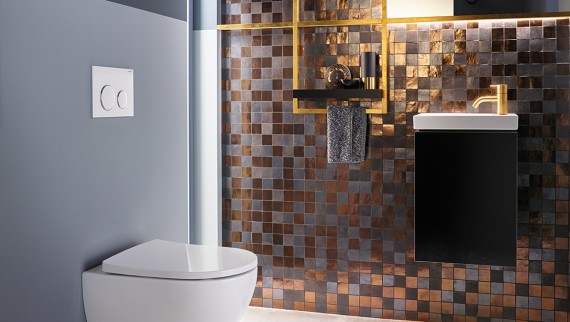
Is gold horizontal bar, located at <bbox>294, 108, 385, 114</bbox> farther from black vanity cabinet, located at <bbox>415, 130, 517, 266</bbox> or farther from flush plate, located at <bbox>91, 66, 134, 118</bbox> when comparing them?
flush plate, located at <bbox>91, 66, 134, 118</bbox>

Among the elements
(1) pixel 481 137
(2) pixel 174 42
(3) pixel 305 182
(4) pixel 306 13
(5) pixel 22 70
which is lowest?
(3) pixel 305 182

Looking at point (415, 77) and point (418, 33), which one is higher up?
point (418, 33)

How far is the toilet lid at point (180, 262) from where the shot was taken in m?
1.87

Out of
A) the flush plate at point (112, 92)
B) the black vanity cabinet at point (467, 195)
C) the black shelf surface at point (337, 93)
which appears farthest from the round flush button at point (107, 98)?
the black vanity cabinet at point (467, 195)

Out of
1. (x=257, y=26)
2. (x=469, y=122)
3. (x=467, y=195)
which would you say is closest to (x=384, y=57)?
(x=469, y=122)

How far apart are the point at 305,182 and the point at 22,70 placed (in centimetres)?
182

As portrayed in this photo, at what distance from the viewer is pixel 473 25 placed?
3057mm

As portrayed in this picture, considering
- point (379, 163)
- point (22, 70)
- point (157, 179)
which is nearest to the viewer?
point (22, 70)

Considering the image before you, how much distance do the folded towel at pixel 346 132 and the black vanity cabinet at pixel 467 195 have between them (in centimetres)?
36

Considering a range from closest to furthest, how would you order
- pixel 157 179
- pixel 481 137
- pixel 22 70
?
pixel 22 70, pixel 157 179, pixel 481 137

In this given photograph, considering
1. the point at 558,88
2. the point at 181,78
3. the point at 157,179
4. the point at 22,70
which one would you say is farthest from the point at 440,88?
the point at 22,70

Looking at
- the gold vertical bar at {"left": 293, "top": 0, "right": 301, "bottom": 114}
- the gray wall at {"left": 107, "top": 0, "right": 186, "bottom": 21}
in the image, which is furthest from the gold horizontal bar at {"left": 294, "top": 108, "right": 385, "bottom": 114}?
the gray wall at {"left": 107, "top": 0, "right": 186, "bottom": 21}

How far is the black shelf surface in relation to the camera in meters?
3.09

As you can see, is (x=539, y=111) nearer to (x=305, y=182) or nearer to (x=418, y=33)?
(x=418, y=33)
